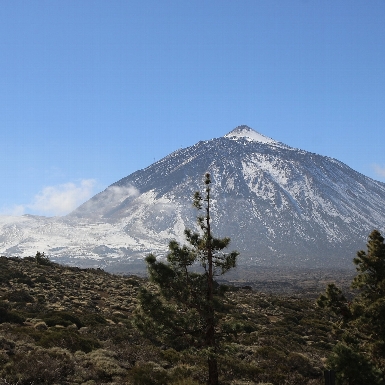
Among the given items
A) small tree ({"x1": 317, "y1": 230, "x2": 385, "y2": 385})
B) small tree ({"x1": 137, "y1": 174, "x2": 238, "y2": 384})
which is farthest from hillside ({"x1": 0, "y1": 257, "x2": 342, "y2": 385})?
small tree ({"x1": 317, "y1": 230, "x2": 385, "y2": 385})

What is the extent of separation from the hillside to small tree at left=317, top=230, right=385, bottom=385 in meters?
2.99

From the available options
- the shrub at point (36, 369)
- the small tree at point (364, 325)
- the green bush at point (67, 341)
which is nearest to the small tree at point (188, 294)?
the shrub at point (36, 369)

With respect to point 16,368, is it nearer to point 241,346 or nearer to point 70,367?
point 70,367

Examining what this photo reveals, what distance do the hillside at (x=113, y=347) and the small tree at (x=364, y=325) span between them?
2993mm

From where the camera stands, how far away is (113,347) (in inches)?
705

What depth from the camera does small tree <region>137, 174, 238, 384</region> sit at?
1348 cm

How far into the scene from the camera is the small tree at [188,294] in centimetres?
1348

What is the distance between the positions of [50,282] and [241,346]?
2194 cm

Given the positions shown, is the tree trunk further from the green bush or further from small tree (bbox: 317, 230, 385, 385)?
the green bush

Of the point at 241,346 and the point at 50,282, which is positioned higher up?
the point at 50,282

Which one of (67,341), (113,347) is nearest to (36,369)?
(67,341)

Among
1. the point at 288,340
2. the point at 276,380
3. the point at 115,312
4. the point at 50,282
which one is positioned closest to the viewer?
the point at 276,380

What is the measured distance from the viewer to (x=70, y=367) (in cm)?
1370

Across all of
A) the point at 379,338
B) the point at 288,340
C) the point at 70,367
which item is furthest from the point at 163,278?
the point at 288,340
